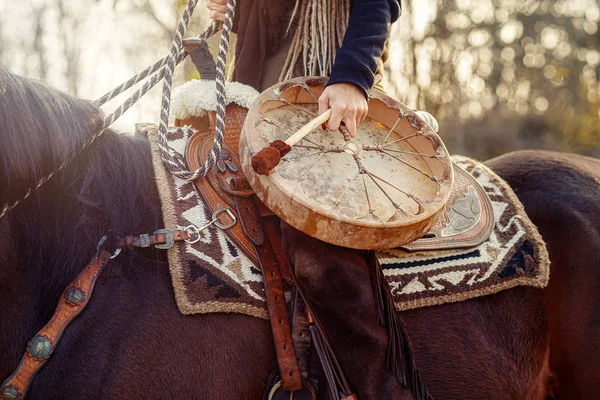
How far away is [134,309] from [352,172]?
2.76 ft

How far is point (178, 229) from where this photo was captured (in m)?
1.82

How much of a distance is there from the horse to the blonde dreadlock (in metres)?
0.76

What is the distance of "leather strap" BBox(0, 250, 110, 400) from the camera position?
1.55m

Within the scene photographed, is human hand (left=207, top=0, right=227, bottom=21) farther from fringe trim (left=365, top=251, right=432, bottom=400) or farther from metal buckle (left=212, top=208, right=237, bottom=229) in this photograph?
fringe trim (left=365, top=251, right=432, bottom=400)

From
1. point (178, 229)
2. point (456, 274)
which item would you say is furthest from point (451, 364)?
point (178, 229)

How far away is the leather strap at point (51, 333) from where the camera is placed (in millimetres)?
1553

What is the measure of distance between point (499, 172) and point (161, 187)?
1.71 meters

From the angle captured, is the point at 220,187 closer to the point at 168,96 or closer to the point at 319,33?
the point at 168,96

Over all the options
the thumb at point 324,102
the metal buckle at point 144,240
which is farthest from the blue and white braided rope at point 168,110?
the thumb at point 324,102

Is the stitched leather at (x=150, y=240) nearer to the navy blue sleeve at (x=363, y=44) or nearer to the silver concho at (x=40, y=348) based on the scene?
the silver concho at (x=40, y=348)

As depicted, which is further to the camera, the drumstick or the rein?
the drumstick

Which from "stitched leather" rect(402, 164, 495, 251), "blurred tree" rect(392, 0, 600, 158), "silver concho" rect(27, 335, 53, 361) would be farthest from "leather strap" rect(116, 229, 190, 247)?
"blurred tree" rect(392, 0, 600, 158)

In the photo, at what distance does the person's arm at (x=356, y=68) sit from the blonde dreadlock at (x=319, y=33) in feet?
0.96

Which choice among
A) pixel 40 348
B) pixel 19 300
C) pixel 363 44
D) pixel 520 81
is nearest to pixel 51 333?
pixel 40 348
